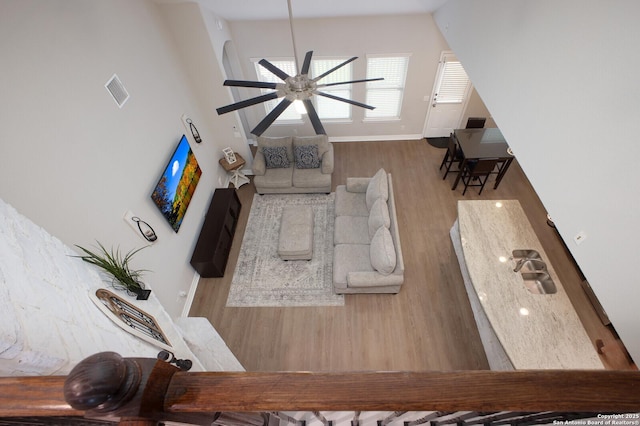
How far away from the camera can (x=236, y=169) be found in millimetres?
5840

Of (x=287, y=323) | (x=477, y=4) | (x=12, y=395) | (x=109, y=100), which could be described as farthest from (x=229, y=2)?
(x=12, y=395)

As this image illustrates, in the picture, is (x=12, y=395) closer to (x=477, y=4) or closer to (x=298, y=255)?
(x=298, y=255)

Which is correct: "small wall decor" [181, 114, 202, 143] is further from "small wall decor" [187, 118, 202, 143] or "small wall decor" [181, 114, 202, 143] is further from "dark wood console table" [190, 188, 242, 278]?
"dark wood console table" [190, 188, 242, 278]

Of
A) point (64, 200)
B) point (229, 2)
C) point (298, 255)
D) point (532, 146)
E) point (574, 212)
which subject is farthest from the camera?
point (298, 255)

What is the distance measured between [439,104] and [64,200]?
6.30 meters

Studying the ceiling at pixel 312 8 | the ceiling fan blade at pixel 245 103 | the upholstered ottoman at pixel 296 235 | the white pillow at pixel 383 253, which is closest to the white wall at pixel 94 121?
the ceiling at pixel 312 8

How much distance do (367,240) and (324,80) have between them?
135 inches

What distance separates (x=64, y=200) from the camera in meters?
2.38

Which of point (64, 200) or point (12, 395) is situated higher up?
point (64, 200)

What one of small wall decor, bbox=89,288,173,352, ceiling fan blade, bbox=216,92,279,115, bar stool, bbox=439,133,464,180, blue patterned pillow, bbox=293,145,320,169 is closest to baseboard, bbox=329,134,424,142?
bar stool, bbox=439,133,464,180

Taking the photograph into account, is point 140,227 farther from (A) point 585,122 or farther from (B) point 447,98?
(B) point 447,98

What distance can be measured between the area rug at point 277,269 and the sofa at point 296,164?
1.02 ft

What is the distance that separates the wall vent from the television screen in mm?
901

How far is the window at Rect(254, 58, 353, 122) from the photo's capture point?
18.0ft
